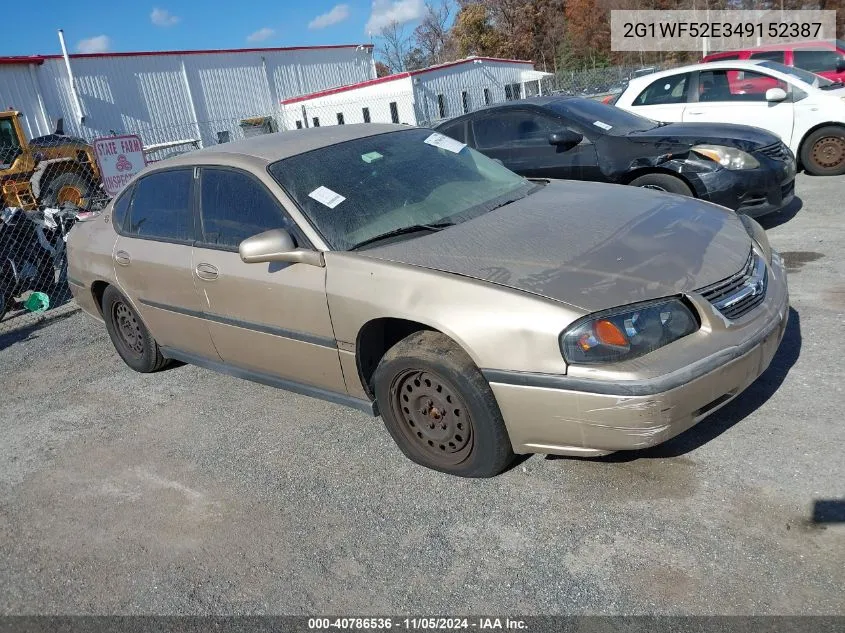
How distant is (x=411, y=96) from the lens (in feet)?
93.0

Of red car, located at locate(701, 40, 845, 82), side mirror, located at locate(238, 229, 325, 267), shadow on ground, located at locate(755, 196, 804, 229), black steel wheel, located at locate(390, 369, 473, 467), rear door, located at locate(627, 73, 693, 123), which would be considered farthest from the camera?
red car, located at locate(701, 40, 845, 82)

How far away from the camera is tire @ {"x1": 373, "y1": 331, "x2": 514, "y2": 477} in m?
2.90

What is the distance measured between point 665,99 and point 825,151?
2032mm

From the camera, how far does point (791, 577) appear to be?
2.32 m

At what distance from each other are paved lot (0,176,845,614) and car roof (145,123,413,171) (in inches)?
59.9

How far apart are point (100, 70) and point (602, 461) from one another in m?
29.7

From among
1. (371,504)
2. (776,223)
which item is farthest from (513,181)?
(776,223)

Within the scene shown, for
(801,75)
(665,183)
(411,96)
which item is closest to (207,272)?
(665,183)

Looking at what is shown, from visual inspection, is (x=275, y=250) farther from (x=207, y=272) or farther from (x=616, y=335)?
(x=616, y=335)

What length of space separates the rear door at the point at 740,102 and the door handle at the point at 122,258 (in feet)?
23.6

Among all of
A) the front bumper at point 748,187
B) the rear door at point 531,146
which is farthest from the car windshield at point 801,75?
the rear door at point 531,146

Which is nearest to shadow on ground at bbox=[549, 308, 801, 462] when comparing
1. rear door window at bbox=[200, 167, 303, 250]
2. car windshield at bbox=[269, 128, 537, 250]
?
car windshield at bbox=[269, 128, 537, 250]

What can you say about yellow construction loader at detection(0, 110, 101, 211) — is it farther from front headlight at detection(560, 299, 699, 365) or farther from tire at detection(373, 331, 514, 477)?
front headlight at detection(560, 299, 699, 365)

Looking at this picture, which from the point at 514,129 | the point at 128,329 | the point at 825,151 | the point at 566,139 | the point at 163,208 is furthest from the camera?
the point at 825,151
